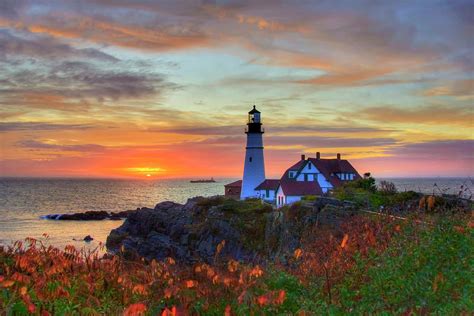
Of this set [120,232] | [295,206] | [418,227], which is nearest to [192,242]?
[120,232]

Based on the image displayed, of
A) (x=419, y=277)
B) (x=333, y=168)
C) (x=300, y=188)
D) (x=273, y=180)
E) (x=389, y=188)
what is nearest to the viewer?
(x=419, y=277)

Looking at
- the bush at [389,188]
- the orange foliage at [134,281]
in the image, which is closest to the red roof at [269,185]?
the bush at [389,188]

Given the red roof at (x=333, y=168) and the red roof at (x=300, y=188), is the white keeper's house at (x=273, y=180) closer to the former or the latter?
the red roof at (x=333, y=168)

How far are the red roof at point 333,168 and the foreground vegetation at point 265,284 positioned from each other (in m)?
51.5

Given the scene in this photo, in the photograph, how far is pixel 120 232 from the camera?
56.5m

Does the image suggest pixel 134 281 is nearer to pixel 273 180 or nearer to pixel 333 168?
pixel 273 180

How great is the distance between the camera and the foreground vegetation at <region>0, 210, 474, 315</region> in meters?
6.46

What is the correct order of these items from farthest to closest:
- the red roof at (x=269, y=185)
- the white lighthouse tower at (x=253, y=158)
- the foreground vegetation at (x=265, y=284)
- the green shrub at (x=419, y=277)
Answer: the white lighthouse tower at (x=253, y=158)
the red roof at (x=269, y=185)
the green shrub at (x=419, y=277)
the foreground vegetation at (x=265, y=284)

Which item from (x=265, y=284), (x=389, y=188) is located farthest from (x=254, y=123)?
(x=265, y=284)

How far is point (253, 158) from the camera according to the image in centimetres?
6394

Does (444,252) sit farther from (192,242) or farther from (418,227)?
(192,242)

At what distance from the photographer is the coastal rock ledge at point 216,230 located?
2967cm

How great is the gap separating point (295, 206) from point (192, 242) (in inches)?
719

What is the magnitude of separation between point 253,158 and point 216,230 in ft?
72.0
